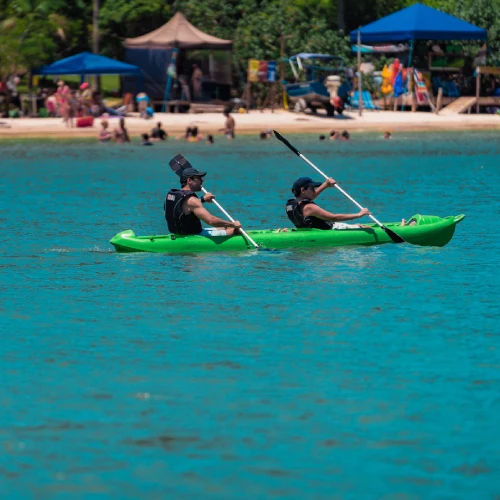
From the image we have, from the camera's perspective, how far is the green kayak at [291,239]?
1803 cm

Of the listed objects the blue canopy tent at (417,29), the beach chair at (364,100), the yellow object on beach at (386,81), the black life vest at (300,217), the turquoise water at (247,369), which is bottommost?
the turquoise water at (247,369)

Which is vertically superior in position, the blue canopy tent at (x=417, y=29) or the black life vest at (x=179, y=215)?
the blue canopy tent at (x=417, y=29)

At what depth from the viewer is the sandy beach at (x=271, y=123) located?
4631cm

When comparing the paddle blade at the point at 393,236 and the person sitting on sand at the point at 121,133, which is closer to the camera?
the paddle blade at the point at 393,236

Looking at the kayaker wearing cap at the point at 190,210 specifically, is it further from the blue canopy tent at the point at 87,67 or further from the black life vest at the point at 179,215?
the blue canopy tent at the point at 87,67

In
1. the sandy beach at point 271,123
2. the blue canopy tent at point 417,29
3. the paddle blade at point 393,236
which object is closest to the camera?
the paddle blade at point 393,236

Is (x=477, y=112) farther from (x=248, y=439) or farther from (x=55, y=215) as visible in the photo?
(x=248, y=439)

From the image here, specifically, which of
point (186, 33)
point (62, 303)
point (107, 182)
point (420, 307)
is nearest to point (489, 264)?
point (420, 307)

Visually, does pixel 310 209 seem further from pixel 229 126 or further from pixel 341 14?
pixel 341 14

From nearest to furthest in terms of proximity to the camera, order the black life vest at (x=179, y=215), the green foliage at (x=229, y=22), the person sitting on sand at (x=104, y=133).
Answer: the black life vest at (x=179, y=215) < the person sitting on sand at (x=104, y=133) < the green foliage at (x=229, y=22)

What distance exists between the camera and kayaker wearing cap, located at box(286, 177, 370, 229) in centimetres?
1798

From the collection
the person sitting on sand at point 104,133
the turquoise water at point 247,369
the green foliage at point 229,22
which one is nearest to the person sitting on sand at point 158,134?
the person sitting on sand at point 104,133

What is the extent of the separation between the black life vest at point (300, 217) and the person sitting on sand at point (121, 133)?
1003 inches

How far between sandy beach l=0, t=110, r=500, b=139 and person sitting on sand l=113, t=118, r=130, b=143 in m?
2.76
